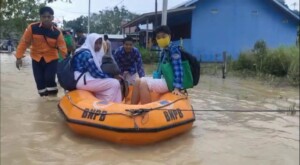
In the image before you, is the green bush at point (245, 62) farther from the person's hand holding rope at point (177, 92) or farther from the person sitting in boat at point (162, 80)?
the person's hand holding rope at point (177, 92)

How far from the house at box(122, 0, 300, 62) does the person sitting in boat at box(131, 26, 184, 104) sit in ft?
48.3

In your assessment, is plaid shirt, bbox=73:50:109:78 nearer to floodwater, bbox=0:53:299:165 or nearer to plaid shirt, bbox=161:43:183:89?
floodwater, bbox=0:53:299:165

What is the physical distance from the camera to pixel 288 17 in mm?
22891

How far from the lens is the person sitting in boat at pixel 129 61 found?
23.7 feet

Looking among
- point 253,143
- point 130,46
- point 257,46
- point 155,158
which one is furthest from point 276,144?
point 257,46

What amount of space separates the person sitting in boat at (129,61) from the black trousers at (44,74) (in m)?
1.08

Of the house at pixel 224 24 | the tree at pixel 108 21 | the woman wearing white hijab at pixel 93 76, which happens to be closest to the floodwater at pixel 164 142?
the woman wearing white hijab at pixel 93 76

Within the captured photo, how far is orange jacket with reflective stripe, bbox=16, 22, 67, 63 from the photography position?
23.3ft

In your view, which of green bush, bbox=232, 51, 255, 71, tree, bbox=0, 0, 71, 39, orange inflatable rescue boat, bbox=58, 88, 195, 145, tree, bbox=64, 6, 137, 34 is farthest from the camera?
tree, bbox=64, 6, 137, 34

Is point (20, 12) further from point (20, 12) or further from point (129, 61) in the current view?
point (129, 61)

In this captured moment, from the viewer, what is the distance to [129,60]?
23.9 ft

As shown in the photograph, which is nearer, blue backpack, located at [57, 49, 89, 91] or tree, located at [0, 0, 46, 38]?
blue backpack, located at [57, 49, 89, 91]

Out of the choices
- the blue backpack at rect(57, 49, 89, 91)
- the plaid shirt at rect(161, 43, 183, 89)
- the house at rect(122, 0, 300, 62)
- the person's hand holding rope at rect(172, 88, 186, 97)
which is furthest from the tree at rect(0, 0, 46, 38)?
the person's hand holding rope at rect(172, 88, 186, 97)

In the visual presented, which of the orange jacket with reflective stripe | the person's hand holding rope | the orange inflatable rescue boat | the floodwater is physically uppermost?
the orange jacket with reflective stripe
